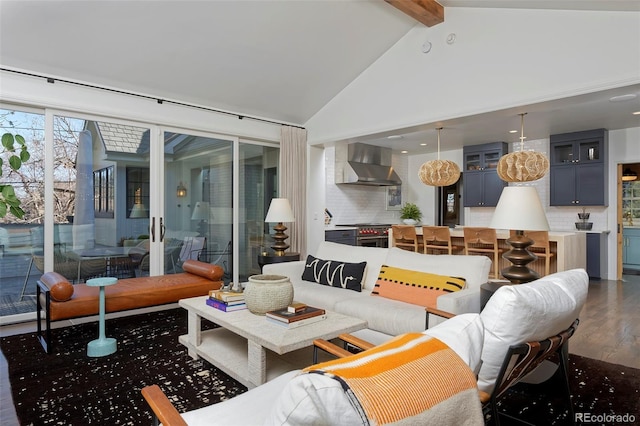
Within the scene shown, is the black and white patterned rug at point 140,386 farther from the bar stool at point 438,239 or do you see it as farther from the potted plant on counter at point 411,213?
the potted plant on counter at point 411,213

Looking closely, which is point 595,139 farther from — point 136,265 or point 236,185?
point 136,265

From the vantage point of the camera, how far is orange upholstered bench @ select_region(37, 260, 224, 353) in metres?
3.00

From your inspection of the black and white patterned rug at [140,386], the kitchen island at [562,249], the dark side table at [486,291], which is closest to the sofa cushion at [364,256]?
the dark side table at [486,291]

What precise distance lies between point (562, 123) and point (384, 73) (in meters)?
3.15

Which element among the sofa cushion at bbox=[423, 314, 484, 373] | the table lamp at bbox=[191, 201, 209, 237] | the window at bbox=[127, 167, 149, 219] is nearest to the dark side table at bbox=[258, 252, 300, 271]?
the table lamp at bbox=[191, 201, 209, 237]

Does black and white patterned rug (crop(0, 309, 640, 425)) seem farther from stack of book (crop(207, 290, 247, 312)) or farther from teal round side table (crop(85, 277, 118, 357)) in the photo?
stack of book (crop(207, 290, 247, 312))

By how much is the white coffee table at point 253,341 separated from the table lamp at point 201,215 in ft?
7.14

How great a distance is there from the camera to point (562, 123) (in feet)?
19.5

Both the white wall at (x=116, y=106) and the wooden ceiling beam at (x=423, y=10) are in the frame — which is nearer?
the white wall at (x=116, y=106)

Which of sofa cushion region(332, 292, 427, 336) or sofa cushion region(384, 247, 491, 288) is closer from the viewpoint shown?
sofa cushion region(332, 292, 427, 336)

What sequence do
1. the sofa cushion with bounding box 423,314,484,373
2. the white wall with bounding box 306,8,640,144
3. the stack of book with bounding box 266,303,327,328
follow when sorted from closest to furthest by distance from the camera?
the sofa cushion with bounding box 423,314,484,373, the stack of book with bounding box 266,303,327,328, the white wall with bounding box 306,8,640,144

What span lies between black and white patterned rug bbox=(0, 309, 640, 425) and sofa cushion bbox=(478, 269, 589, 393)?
86 centimetres

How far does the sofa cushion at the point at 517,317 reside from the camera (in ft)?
4.48

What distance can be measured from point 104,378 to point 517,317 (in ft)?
8.24
